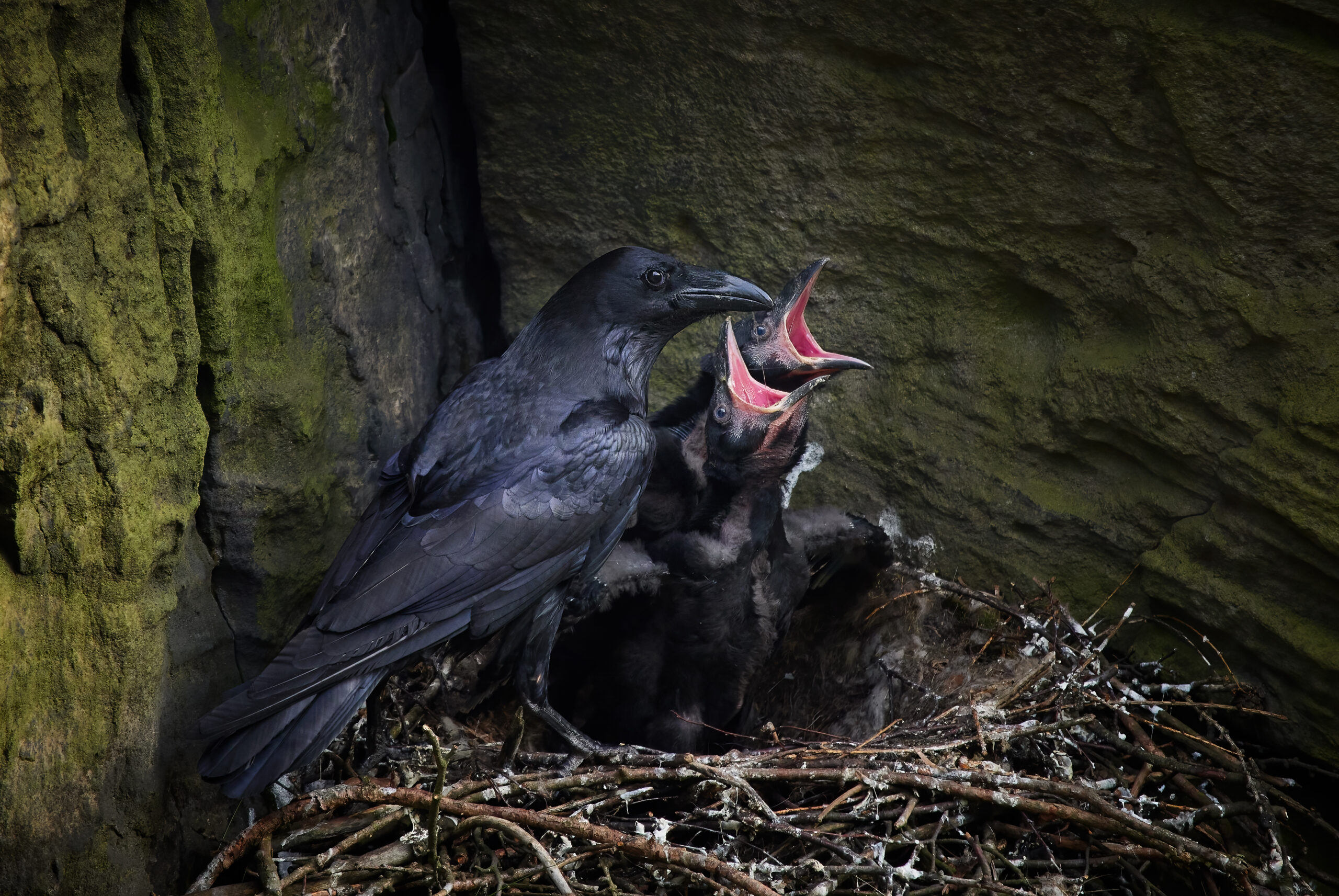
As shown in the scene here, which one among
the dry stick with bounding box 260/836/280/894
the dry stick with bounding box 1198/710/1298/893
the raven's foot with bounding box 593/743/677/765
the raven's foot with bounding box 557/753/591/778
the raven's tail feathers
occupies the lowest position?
the raven's foot with bounding box 557/753/591/778

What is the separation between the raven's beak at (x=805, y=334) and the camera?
313cm

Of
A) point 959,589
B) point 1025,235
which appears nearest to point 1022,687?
point 959,589

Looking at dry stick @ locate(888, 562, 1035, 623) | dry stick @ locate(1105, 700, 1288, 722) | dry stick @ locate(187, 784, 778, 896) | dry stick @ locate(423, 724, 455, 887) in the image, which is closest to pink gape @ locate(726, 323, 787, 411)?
dry stick @ locate(888, 562, 1035, 623)

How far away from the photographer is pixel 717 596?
9.95 ft

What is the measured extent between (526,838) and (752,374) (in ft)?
5.71

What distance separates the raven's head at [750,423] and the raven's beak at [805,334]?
5 cm

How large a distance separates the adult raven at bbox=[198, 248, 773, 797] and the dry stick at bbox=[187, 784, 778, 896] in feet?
0.37

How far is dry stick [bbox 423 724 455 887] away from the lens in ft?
6.24

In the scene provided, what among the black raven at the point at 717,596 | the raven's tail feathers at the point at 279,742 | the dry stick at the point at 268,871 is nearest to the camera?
the dry stick at the point at 268,871

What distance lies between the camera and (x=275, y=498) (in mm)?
2615

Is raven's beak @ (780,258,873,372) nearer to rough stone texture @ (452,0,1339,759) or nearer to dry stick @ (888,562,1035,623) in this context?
rough stone texture @ (452,0,1339,759)

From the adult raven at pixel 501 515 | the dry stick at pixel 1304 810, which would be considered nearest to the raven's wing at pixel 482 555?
the adult raven at pixel 501 515

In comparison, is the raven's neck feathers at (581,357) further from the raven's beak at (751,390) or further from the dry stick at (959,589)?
the dry stick at (959,589)

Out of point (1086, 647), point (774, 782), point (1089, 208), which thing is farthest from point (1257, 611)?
point (774, 782)
